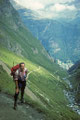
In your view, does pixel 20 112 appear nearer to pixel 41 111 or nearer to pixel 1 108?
pixel 1 108

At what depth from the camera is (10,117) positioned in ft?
63.2

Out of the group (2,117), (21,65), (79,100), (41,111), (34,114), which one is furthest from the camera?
(79,100)

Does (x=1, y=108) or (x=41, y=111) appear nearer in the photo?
(x=1, y=108)

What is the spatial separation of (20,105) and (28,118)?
12.2 ft

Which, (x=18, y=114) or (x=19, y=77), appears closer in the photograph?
(x=18, y=114)

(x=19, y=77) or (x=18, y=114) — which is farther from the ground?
(x=19, y=77)

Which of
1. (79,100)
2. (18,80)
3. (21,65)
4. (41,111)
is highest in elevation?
(21,65)

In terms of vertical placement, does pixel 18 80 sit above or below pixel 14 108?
above

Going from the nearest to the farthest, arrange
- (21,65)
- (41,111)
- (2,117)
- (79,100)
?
(2,117), (21,65), (41,111), (79,100)

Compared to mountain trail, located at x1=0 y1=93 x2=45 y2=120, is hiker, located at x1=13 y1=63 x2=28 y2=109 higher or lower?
higher

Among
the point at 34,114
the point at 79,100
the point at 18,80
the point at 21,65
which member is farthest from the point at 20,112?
the point at 79,100

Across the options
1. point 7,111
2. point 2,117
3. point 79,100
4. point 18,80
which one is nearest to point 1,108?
point 7,111

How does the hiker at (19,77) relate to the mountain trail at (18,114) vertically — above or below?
above

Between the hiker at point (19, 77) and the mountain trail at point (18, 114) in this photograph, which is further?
the hiker at point (19, 77)
